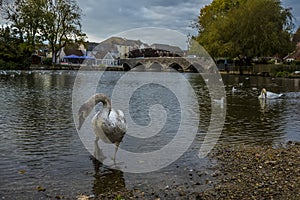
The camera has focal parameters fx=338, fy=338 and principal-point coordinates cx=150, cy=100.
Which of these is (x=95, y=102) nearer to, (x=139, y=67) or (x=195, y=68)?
(x=195, y=68)

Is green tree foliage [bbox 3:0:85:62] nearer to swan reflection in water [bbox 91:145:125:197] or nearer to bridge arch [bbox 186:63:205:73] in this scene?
bridge arch [bbox 186:63:205:73]

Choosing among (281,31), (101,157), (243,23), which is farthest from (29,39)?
(101,157)

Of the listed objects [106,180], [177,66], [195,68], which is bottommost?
[106,180]

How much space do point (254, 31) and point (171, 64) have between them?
34.7 meters

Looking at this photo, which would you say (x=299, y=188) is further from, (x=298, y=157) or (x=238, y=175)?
(x=298, y=157)

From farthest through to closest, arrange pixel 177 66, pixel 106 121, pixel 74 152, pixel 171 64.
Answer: pixel 177 66 < pixel 171 64 < pixel 74 152 < pixel 106 121

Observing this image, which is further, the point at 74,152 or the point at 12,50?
Answer: the point at 12,50

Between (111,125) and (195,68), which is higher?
(195,68)

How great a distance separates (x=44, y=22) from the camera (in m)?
72.9

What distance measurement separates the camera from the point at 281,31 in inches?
2169

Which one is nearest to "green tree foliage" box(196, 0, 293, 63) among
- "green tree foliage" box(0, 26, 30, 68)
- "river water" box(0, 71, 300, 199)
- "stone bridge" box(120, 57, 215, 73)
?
"stone bridge" box(120, 57, 215, 73)

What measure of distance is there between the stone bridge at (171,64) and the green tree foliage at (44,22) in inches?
823

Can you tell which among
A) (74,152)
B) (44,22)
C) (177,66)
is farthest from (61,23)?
(74,152)

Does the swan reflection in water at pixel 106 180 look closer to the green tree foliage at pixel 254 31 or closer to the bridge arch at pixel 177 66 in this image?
the green tree foliage at pixel 254 31
